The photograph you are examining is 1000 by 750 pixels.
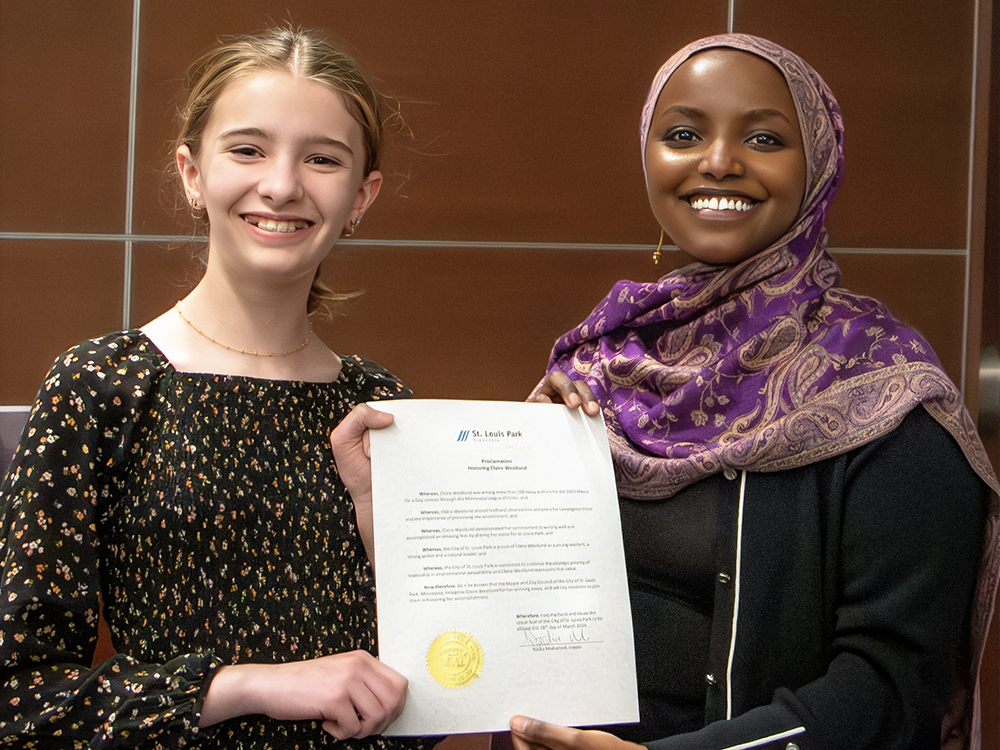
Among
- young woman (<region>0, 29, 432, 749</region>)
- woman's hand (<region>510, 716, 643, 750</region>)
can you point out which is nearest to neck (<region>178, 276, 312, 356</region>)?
young woman (<region>0, 29, 432, 749</region>)

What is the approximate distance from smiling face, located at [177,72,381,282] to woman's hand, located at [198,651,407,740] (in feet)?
1.70

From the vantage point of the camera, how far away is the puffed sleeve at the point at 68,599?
3.51ft

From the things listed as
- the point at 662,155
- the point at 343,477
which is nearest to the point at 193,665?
the point at 343,477

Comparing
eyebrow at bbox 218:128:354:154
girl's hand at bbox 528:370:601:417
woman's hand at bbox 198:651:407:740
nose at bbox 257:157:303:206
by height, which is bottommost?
woman's hand at bbox 198:651:407:740

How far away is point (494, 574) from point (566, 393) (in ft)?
0.97

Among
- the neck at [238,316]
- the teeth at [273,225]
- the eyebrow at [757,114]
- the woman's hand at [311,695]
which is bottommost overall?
the woman's hand at [311,695]

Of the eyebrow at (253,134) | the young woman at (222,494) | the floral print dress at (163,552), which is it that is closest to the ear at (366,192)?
the young woman at (222,494)

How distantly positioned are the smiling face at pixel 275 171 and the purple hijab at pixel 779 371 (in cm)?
51

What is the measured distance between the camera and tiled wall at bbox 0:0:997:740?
2213 millimetres

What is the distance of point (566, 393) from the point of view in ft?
4.46

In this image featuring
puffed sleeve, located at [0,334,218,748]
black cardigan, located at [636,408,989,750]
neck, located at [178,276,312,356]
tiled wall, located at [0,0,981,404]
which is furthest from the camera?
tiled wall, located at [0,0,981,404]

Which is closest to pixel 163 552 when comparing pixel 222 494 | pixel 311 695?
pixel 222 494

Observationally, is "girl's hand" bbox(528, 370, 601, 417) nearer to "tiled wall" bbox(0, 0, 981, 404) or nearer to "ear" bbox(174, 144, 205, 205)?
"ear" bbox(174, 144, 205, 205)

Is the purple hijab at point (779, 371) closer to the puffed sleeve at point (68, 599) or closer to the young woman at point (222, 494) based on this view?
the young woman at point (222, 494)
